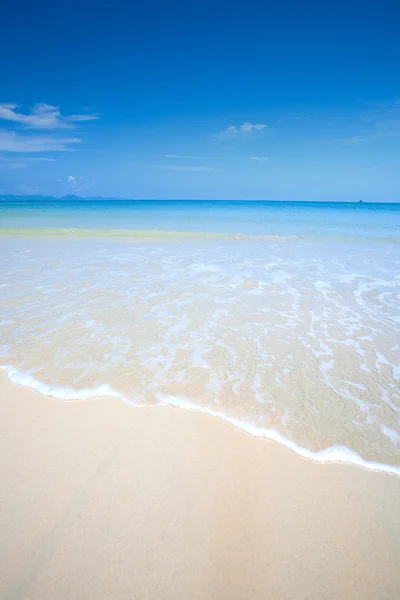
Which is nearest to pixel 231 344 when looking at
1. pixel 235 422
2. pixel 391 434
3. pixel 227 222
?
pixel 235 422

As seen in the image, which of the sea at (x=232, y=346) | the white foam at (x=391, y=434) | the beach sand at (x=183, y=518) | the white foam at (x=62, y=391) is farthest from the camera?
the white foam at (x=62, y=391)

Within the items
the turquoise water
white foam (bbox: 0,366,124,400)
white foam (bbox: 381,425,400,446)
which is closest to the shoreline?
white foam (bbox: 0,366,124,400)

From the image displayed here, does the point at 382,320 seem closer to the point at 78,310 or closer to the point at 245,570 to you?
the point at 245,570

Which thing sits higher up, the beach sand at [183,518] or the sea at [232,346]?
the beach sand at [183,518]

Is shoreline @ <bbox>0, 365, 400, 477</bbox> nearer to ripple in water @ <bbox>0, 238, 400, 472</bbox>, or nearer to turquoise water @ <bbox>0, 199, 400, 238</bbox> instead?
ripple in water @ <bbox>0, 238, 400, 472</bbox>

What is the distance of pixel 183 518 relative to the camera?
2162 millimetres

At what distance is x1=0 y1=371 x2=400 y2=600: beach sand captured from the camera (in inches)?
71.9

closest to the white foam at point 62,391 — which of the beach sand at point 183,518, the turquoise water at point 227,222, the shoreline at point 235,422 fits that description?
the shoreline at point 235,422

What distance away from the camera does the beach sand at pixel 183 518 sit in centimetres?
183

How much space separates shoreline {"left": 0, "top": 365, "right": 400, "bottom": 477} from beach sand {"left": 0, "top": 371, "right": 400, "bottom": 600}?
8 cm

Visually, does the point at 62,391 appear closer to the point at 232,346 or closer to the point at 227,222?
the point at 232,346

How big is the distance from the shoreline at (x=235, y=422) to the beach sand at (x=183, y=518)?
0.26 feet

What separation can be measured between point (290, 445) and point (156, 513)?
127cm

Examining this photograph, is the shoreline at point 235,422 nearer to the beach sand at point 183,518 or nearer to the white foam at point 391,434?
the beach sand at point 183,518
